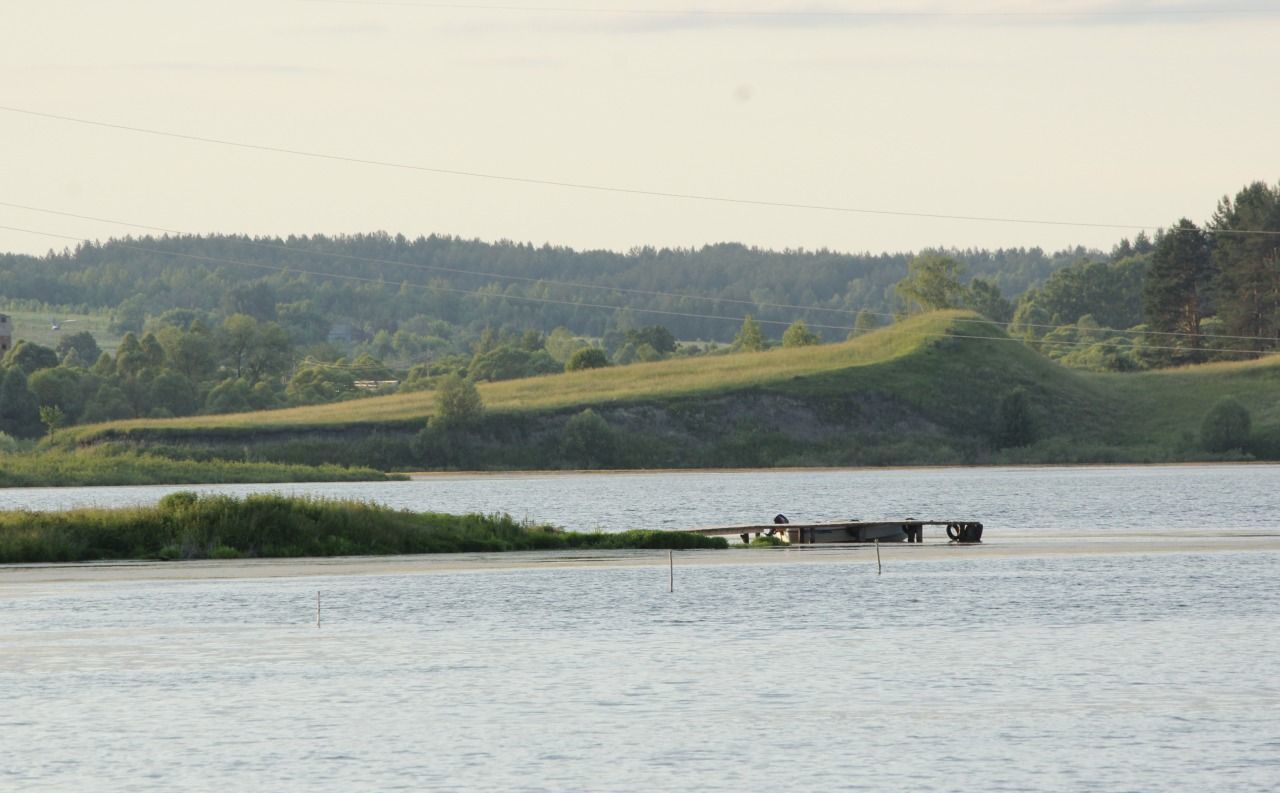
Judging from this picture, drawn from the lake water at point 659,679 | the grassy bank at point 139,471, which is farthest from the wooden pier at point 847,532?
the grassy bank at point 139,471

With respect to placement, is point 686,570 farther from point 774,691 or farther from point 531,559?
point 774,691

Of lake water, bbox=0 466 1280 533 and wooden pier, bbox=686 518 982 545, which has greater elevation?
lake water, bbox=0 466 1280 533

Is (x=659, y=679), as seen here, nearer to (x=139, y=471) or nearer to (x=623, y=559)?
(x=623, y=559)

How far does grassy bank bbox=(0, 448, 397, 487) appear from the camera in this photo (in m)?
173

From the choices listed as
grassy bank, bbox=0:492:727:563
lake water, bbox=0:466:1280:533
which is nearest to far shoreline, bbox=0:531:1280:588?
grassy bank, bbox=0:492:727:563

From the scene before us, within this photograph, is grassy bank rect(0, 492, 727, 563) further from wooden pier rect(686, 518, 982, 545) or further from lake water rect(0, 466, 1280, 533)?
lake water rect(0, 466, 1280, 533)

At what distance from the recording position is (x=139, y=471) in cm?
18138

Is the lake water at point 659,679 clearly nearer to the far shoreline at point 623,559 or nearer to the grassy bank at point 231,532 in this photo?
the far shoreline at point 623,559

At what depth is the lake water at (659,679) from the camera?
1182 inches

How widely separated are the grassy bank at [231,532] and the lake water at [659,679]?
17.2ft

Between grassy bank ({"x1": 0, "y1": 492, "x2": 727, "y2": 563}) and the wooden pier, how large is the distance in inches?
478

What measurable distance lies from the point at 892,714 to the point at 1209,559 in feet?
136

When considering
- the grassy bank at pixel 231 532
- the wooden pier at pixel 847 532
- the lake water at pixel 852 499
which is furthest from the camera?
the lake water at pixel 852 499

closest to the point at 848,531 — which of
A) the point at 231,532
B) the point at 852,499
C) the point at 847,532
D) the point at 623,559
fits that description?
the point at 847,532
